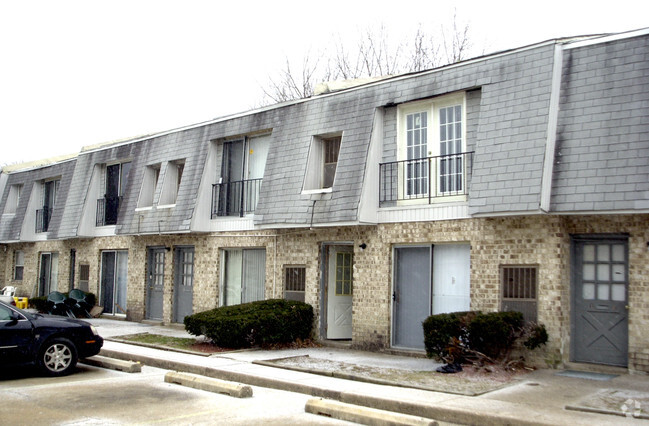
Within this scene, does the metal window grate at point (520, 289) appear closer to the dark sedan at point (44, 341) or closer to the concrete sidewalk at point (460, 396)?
the concrete sidewalk at point (460, 396)

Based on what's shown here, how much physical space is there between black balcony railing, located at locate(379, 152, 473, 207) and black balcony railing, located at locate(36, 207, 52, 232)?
55.7ft

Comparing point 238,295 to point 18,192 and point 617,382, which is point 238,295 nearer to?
point 617,382

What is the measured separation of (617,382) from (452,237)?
3978 mm

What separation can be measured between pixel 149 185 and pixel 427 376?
12672 millimetres

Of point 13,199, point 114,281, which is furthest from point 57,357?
point 13,199

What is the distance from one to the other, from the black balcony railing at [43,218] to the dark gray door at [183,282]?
30.4 ft

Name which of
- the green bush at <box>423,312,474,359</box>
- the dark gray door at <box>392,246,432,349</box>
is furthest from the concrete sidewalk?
the dark gray door at <box>392,246,432,349</box>

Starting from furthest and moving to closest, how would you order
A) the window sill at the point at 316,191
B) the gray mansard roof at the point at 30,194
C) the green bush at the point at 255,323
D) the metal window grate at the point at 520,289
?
1. the gray mansard roof at the point at 30,194
2. the window sill at the point at 316,191
3. the green bush at the point at 255,323
4. the metal window grate at the point at 520,289

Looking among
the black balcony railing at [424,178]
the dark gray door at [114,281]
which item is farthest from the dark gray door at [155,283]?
the black balcony railing at [424,178]

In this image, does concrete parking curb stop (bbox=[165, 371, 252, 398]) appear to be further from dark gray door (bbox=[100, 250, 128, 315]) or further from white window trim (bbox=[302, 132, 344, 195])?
dark gray door (bbox=[100, 250, 128, 315])

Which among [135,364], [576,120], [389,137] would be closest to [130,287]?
[135,364]

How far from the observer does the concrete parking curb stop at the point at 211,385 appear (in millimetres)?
9984

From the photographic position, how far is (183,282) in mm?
19516

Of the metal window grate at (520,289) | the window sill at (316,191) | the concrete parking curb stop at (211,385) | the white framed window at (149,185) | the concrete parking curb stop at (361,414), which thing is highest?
the white framed window at (149,185)
